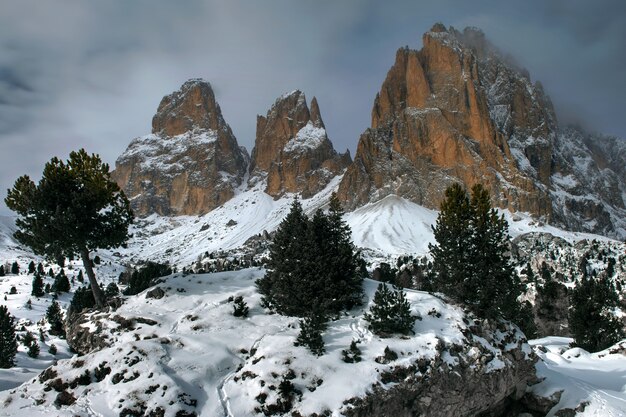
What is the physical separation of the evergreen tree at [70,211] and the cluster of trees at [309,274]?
11.2 meters

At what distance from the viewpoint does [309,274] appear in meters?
25.1

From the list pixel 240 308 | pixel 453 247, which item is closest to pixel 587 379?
pixel 453 247

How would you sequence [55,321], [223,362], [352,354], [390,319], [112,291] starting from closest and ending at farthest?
[223,362] < [352,354] < [390,319] < [55,321] < [112,291]

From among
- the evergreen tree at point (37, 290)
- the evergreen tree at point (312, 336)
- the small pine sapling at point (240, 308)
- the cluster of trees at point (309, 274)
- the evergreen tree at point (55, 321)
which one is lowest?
the evergreen tree at point (55, 321)

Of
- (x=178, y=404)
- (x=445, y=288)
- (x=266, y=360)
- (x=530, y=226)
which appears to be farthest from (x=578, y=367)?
(x=530, y=226)

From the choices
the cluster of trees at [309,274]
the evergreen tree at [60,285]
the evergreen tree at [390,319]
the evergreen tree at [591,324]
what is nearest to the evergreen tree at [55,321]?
the evergreen tree at [60,285]

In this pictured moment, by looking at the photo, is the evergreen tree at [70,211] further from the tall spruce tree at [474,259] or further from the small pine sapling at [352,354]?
the tall spruce tree at [474,259]

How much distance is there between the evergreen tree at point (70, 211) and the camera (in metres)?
27.6

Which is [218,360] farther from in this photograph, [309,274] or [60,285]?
[60,285]

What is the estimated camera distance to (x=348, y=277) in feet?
87.0

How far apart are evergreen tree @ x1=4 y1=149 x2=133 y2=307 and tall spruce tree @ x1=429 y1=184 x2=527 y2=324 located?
2197cm

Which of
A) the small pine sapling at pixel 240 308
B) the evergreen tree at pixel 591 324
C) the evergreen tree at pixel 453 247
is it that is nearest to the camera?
the small pine sapling at pixel 240 308

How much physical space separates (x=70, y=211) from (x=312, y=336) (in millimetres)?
17643

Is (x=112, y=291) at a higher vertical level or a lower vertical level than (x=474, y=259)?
lower
